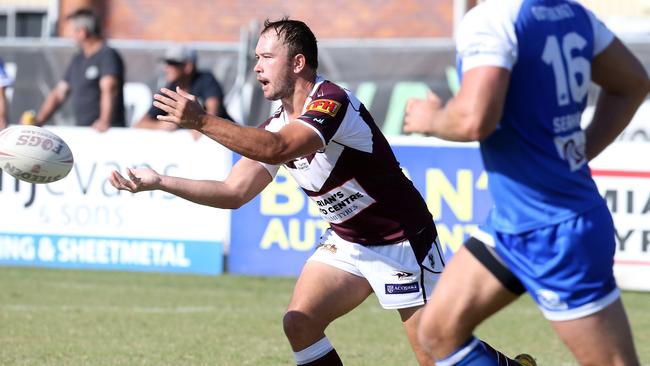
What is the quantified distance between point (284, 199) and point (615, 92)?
746 cm

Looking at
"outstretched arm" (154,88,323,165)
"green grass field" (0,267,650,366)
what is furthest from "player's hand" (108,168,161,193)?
"green grass field" (0,267,650,366)

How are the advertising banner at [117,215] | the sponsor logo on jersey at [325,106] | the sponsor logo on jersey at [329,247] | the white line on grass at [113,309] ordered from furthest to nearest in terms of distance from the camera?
the advertising banner at [117,215] < the white line on grass at [113,309] < the sponsor logo on jersey at [329,247] < the sponsor logo on jersey at [325,106]

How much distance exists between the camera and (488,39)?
424cm

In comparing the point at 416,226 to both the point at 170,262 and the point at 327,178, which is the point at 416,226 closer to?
the point at 327,178

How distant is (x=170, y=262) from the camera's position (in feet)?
40.9

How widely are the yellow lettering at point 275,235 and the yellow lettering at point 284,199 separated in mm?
108

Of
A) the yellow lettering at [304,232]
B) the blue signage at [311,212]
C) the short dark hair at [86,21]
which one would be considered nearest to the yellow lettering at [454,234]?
the blue signage at [311,212]

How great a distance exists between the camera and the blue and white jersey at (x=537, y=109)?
4320 millimetres

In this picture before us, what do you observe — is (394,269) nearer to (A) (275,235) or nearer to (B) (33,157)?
(B) (33,157)

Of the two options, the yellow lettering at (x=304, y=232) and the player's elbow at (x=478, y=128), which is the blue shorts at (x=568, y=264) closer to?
the player's elbow at (x=478, y=128)

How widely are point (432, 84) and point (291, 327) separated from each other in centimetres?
1005

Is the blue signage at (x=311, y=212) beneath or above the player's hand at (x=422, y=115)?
beneath

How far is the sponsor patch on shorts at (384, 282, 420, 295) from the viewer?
600 centimetres

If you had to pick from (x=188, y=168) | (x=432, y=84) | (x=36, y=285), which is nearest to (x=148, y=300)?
(x=36, y=285)
